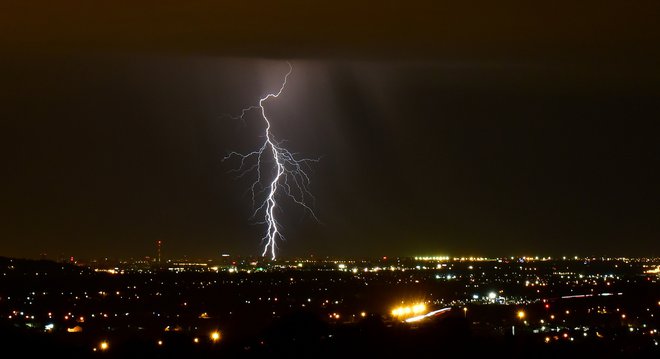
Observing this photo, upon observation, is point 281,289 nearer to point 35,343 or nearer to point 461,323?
point 461,323

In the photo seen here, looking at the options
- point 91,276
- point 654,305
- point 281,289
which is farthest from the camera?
point 91,276

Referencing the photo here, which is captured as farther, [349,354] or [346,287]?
[346,287]

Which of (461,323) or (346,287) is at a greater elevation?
(346,287)

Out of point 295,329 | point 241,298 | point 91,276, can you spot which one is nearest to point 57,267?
point 91,276

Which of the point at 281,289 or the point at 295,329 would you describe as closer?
the point at 295,329

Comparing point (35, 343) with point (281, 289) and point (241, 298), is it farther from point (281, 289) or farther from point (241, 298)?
point (281, 289)

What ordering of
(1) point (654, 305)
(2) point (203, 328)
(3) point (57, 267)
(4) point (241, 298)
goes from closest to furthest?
(2) point (203, 328) → (1) point (654, 305) → (4) point (241, 298) → (3) point (57, 267)

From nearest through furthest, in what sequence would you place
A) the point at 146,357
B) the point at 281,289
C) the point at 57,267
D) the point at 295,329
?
the point at 146,357, the point at 295,329, the point at 281,289, the point at 57,267

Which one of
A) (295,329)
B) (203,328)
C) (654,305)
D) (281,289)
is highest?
(281,289)

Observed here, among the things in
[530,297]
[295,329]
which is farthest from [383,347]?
[530,297]
